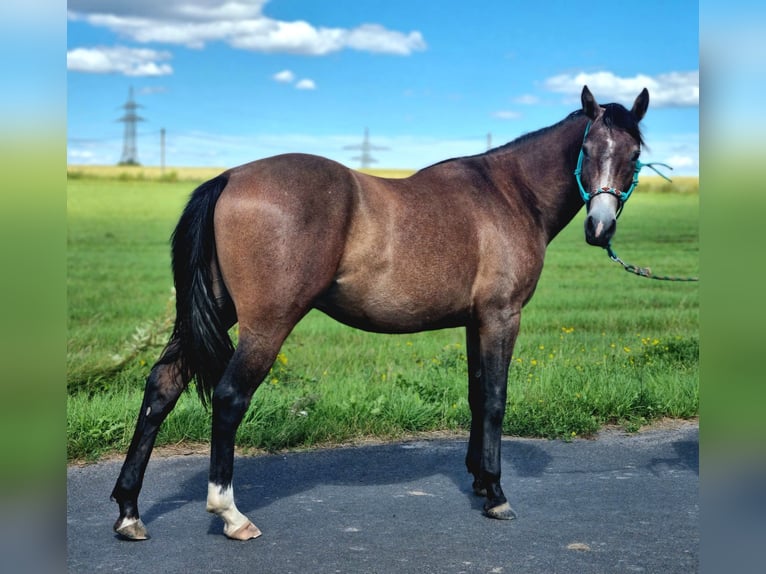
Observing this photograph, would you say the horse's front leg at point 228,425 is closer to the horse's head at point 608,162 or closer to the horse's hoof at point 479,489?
the horse's hoof at point 479,489

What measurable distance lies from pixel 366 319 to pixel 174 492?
1772 mm

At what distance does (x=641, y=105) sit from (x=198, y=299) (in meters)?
2.97

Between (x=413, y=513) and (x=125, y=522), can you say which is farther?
(x=413, y=513)

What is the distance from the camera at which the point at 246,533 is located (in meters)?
4.59

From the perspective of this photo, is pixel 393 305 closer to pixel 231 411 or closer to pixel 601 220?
pixel 231 411

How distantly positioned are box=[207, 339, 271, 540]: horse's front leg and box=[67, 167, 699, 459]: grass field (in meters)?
1.68

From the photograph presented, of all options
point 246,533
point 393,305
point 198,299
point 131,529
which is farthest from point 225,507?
point 393,305

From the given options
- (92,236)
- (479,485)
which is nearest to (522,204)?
(479,485)

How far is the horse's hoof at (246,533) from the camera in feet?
15.0

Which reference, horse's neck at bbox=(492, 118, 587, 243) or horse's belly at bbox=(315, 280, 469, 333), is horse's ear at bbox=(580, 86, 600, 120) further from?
horse's belly at bbox=(315, 280, 469, 333)

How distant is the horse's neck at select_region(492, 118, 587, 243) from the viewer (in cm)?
545

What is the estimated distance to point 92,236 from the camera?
2758 centimetres

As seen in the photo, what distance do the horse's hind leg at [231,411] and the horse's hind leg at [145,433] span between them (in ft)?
1.18
